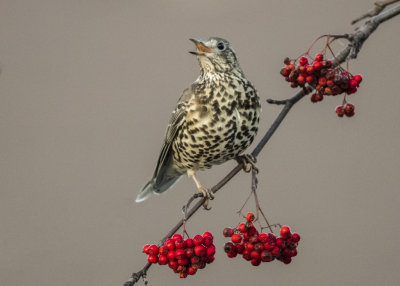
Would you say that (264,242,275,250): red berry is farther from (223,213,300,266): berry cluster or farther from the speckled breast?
the speckled breast

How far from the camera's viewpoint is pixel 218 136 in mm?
1763

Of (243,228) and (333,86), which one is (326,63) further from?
(243,228)

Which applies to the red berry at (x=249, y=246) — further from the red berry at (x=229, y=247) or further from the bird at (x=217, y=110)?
the bird at (x=217, y=110)

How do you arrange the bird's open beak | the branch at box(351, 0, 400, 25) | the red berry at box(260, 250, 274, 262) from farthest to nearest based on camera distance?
the bird's open beak → the red berry at box(260, 250, 274, 262) → the branch at box(351, 0, 400, 25)

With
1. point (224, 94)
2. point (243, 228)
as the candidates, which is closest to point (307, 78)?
point (243, 228)

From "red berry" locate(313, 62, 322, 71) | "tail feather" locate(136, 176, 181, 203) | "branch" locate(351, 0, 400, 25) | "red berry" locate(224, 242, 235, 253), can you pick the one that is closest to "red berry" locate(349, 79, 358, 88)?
"red berry" locate(313, 62, 322, 71)

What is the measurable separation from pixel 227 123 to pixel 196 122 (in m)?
0.14

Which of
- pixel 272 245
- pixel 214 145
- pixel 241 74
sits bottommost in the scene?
pixel 272 245

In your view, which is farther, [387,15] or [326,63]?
[326,63]

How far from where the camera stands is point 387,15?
106 cm

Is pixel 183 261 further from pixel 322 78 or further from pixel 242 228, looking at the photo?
pixel 322 78

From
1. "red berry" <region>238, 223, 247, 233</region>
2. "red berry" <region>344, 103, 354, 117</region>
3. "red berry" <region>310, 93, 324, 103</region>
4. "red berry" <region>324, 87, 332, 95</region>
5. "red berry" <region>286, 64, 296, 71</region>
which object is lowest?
"red berry" <region>238, 223, 247, 233</region>

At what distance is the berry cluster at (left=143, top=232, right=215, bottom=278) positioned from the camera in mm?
1260

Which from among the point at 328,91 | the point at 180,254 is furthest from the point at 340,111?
the point at 180,254
